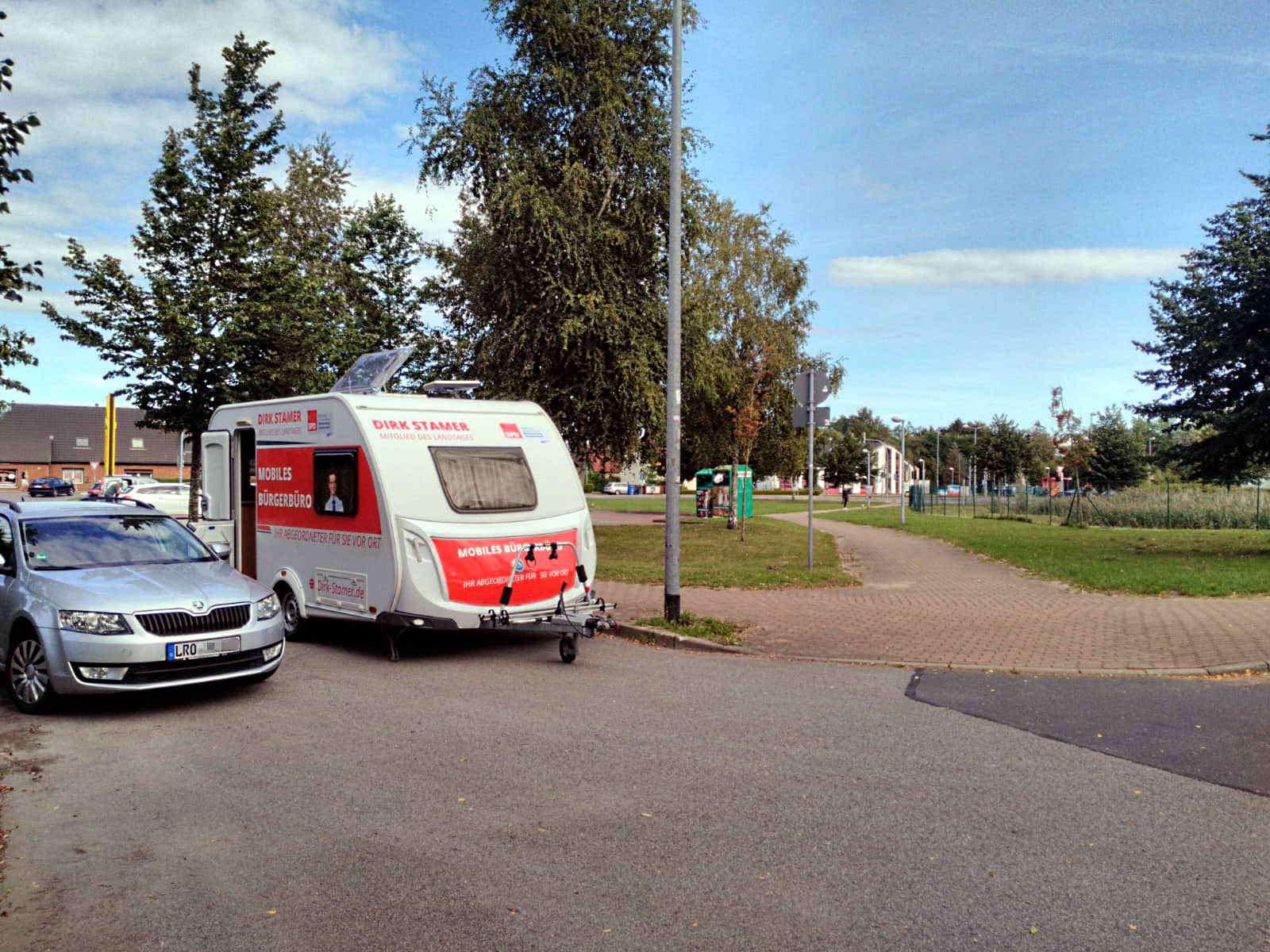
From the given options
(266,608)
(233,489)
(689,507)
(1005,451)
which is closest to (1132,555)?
(233,489)

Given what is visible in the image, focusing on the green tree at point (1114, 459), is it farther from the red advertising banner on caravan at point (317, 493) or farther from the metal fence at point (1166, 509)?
the red advertising banner on caravan at point (317, 493)

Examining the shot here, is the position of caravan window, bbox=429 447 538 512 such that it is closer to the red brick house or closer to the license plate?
the license plate

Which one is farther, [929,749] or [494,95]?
[494,95]

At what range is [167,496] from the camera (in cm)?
3522

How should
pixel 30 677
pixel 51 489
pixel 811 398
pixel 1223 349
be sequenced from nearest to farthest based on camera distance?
pixel 30 677, pixel 811 398, pixel 1223 349, pixel 51 489

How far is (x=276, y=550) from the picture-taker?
10.5 m

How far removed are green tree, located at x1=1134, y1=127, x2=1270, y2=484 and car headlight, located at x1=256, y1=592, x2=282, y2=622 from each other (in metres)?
17.1

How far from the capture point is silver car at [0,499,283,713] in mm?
6574

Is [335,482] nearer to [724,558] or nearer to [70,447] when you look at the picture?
[724,558]

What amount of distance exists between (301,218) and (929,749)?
1293 inches

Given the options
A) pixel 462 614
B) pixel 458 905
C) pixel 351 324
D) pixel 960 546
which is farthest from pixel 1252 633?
pixel 351 324

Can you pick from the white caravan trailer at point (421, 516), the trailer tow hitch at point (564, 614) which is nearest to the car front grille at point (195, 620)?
the white caravan trailer at point (421, 516)

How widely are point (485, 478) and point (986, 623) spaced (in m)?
5.97

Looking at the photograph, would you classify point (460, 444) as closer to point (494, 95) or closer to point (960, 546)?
point (494, 95)
